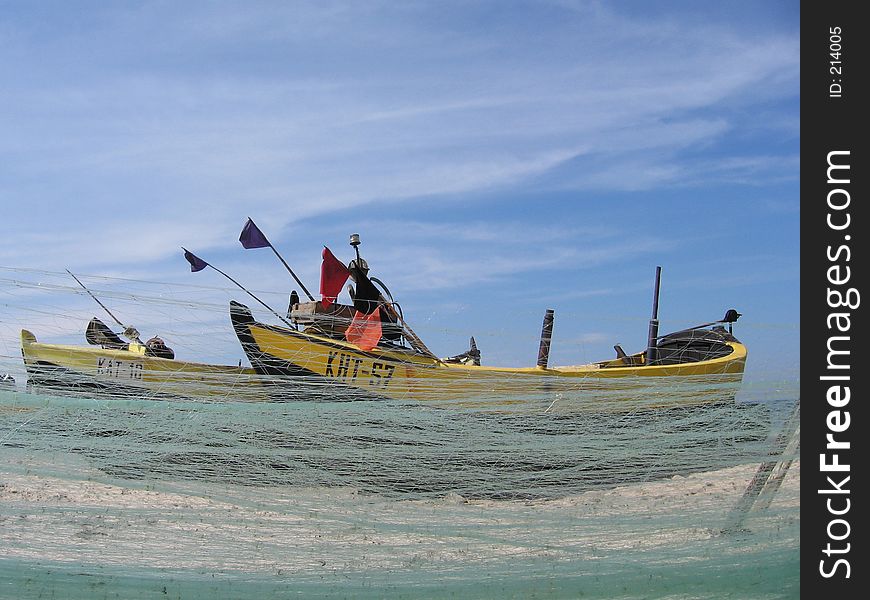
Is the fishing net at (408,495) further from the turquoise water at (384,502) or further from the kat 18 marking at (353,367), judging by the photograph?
the kat 18 marking at (353,367)

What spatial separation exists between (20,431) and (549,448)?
3.03m

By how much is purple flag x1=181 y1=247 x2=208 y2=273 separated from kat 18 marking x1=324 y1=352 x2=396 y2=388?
9.24 feet

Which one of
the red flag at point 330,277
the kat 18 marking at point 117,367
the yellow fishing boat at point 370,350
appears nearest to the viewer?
the yellow fishing boat at point 370,350

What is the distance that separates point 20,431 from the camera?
481 centimetres

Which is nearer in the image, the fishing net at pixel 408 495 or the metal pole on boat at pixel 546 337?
the fishing net at pixel 408 495

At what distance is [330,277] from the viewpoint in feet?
34.9

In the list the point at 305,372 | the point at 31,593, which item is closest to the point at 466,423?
the point at 31,593

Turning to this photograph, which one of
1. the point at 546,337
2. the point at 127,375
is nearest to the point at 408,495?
the point at 546,337

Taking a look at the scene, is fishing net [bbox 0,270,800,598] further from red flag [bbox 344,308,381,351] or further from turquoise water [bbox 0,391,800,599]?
red flag [bbox 344,308,381,351]

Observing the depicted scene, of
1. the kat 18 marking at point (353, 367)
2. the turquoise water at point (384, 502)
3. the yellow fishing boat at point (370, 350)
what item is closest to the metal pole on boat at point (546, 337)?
the yellow fishing boat at point (370, 350)

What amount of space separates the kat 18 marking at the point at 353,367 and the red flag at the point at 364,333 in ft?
0.68

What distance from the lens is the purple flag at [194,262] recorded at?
11.2m

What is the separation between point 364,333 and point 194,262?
3.02 meters
